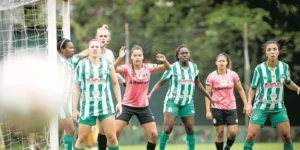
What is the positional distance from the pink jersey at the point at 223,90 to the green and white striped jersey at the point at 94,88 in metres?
2.60

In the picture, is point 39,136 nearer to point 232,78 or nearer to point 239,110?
point 232,78

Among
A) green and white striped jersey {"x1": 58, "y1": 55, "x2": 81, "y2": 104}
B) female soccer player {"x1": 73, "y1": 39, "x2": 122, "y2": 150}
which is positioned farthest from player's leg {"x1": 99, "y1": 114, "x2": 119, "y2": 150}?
green and white striped jersey {"x1": 58, "y1": 55, "x2": 81, "y2": 104}

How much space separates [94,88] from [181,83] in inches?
85.6

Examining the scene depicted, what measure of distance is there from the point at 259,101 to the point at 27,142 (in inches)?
160

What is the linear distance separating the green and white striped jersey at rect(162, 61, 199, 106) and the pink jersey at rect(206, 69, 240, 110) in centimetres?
46

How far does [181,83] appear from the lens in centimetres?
1063

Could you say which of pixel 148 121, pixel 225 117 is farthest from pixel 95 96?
pixel 225 117

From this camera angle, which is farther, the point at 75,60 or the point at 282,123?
the point at 75,60

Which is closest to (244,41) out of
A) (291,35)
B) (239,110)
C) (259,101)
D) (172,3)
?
(239,110)

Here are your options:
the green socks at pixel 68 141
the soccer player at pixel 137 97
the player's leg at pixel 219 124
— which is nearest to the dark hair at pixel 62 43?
the soccer player at pixel 137 97

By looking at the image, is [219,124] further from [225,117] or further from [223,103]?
[223,103]

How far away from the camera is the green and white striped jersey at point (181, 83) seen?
34.8 feet

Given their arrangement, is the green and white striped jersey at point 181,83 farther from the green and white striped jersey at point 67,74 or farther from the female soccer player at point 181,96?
the green and white striped jersey at point 67,74

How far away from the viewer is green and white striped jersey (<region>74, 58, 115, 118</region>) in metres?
8.78
